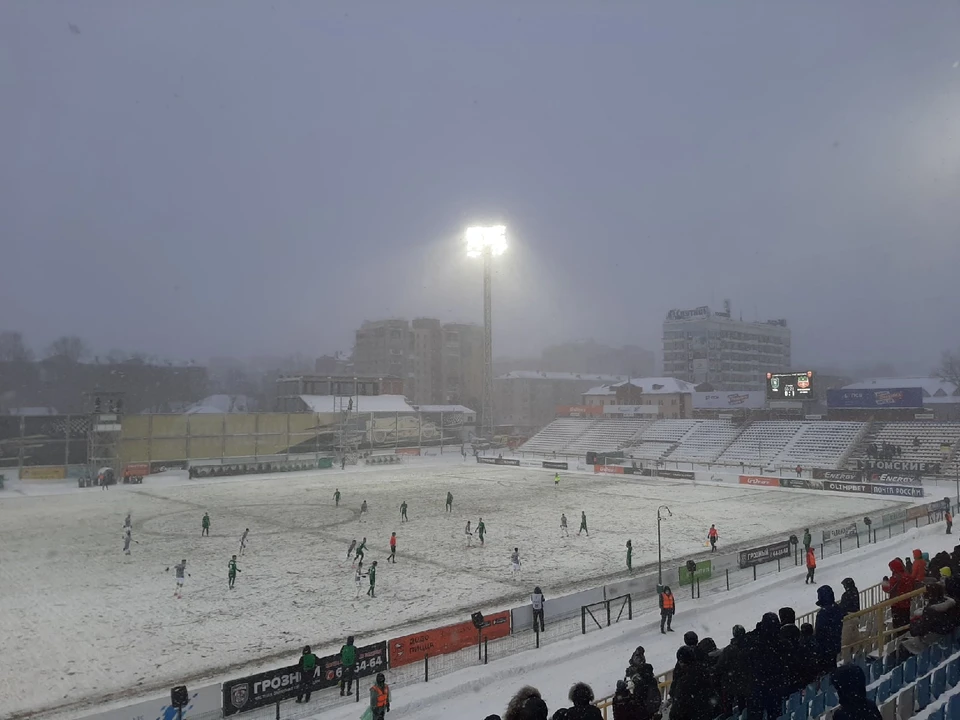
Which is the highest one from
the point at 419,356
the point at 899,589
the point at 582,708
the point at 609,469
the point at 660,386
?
the point at 419,356

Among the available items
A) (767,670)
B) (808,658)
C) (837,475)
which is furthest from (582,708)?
(837,475)

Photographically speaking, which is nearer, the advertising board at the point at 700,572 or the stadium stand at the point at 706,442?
the advertising board at the point at 700,572

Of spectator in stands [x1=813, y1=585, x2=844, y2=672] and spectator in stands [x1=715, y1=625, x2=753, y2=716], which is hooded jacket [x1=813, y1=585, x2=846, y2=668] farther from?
spectator in stands [x1=715, y1=625, x2=753, y2=716]

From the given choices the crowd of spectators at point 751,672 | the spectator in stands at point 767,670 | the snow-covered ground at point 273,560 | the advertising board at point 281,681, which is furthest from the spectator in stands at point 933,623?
the snow-covered ground at point 273,560

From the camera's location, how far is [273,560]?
28.4 metres

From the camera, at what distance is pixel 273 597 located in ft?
74.4

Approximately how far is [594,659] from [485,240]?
73457mm

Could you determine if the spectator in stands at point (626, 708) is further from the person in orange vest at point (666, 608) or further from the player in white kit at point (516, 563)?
the player in white kit at point (516, 563)

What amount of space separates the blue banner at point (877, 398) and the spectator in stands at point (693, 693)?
7134 centimetres

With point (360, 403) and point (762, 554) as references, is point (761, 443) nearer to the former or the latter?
point (762, 554)

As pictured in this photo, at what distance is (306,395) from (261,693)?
7985cm

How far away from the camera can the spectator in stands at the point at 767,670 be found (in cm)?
750

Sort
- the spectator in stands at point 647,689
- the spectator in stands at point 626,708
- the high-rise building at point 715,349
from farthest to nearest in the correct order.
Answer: the high-rise building at point 715,349 < the spectator in stands at point 647,689 < the spectator in stands at point 626,708

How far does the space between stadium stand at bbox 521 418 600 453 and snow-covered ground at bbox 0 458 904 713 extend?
3511cm
